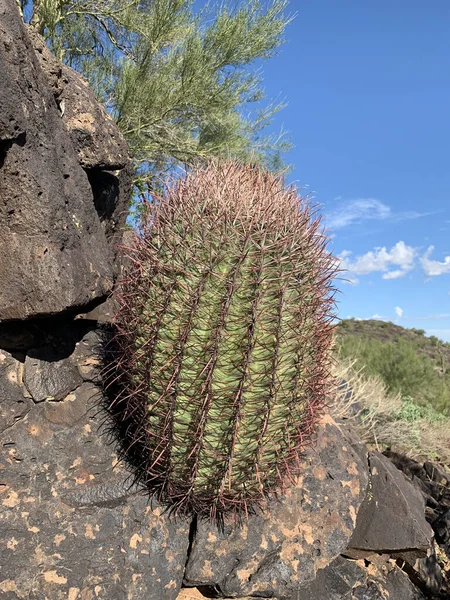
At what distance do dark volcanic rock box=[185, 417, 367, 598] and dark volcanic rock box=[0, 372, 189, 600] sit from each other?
20 cm

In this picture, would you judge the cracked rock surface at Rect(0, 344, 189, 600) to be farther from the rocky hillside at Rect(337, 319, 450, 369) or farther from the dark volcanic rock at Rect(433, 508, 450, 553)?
the rocky hillside at Rect(337, 319, 450, 369)

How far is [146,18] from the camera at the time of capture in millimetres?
10055

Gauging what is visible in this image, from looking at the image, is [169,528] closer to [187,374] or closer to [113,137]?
[187,374]

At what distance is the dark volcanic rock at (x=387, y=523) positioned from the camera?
3.24m

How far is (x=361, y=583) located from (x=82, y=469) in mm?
1917

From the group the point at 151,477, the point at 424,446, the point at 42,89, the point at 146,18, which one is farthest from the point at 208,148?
the point at 151,477

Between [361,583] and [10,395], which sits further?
[361,583]

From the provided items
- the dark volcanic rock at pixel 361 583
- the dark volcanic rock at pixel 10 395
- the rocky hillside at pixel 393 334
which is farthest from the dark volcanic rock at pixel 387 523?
the rocky hillside at pixel 393 334

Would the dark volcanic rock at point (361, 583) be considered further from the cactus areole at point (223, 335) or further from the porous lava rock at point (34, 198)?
the porous lava rock at point (34, 198)

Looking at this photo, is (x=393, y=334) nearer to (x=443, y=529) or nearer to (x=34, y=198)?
(x=443, y=529)

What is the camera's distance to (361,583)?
3062mm

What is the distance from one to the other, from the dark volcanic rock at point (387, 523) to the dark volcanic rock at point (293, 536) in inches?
6.5

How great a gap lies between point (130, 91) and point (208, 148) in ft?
6.69

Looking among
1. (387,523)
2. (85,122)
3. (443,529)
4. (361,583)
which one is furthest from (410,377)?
(85,122)
